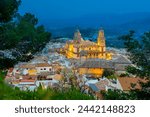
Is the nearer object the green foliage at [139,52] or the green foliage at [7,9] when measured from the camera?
the green foliage at [139,52]

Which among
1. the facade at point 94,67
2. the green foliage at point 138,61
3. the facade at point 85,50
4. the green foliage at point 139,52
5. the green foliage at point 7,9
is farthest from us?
the facade at point 85,50

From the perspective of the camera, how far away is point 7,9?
45.6 feet

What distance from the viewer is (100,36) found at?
259 ft

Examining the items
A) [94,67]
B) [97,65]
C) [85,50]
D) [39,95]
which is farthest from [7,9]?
[85,50]

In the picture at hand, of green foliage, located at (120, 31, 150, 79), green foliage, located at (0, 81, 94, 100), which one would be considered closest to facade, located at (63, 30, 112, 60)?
green foliage, located at (120, 31, 150, 79)

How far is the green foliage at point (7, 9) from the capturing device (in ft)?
45.1

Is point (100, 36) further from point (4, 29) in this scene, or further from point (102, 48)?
point (4, 29)

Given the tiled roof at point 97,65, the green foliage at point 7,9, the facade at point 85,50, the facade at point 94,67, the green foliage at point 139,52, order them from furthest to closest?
the facade at point 85,50
the tiled roof at point 97,65
the facade at point 94,67
the green foliage at point 7,9
the green foliage at point 139,52

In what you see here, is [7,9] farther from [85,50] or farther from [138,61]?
[85,50]

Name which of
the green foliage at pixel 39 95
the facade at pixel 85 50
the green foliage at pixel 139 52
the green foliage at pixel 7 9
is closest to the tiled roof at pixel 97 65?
the facade at pixel 85 50

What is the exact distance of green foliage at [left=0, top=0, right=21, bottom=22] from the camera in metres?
13.8

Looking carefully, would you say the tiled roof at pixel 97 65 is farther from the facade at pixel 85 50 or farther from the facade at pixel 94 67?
the facade at pixel 85 50

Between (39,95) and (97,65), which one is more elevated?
(97,65)

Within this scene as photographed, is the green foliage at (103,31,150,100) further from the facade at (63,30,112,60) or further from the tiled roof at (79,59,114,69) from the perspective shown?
the facade at (63,30,112,60)
